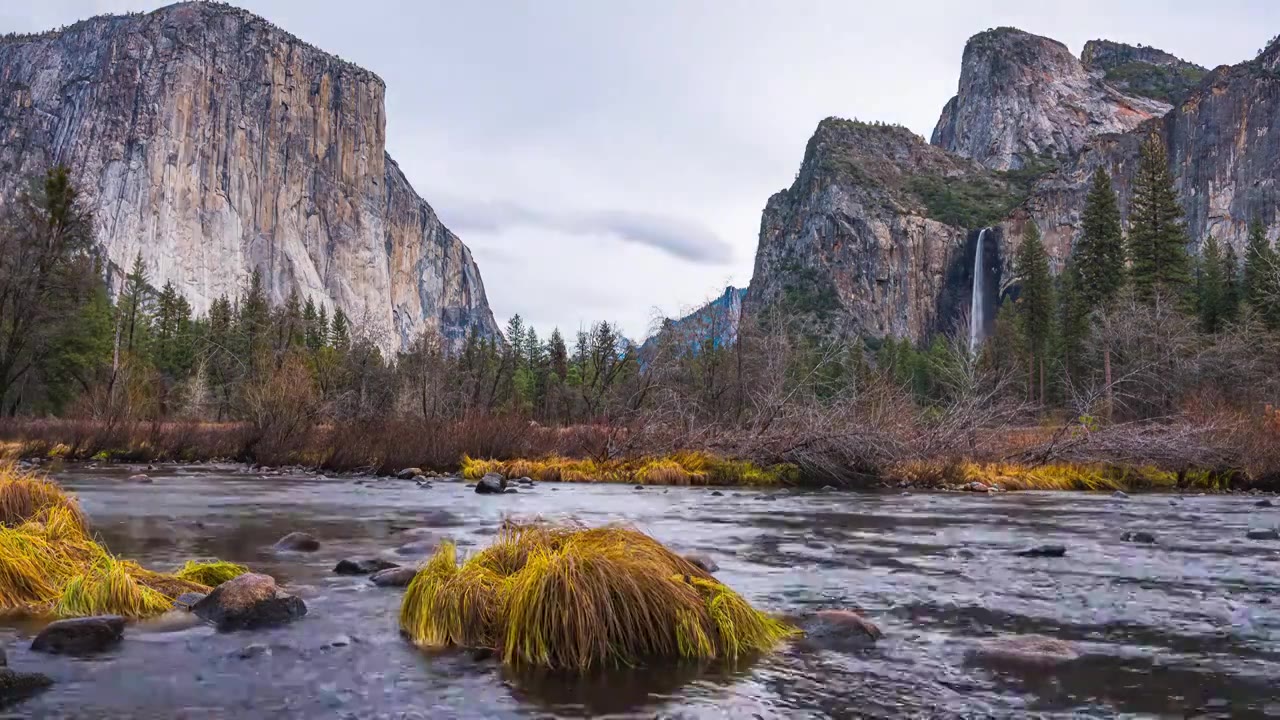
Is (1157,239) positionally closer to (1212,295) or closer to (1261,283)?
(1261,283)

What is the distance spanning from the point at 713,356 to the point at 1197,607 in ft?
112

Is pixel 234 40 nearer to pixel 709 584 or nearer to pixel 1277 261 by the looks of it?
pixel 1277 261

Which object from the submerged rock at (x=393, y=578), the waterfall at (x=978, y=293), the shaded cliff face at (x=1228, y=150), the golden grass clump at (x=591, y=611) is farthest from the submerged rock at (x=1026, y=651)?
the waterfall at (x=978, y=293)

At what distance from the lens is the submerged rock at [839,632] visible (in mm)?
6692

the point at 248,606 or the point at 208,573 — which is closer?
the point at 248,606

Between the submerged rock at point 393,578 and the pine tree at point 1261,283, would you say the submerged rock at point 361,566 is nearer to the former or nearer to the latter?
the submerged rock at point 393,578

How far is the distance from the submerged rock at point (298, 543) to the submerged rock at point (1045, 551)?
894 cm

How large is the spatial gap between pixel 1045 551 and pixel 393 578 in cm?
789

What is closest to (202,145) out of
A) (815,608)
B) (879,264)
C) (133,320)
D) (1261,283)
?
(133,320)

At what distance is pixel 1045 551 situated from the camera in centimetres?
1141

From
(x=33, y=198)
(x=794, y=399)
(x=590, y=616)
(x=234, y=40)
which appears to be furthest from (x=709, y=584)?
(x=234, y=40)

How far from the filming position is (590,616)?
6008 millimetres

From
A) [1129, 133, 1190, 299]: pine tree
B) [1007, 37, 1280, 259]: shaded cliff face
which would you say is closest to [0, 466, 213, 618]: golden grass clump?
[1129, 133, 1190, 299]: pine tree

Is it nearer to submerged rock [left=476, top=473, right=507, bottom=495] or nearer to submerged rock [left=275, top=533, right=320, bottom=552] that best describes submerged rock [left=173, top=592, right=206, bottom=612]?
submerged rock [left=275, top=533, right=320, bottom=552]
